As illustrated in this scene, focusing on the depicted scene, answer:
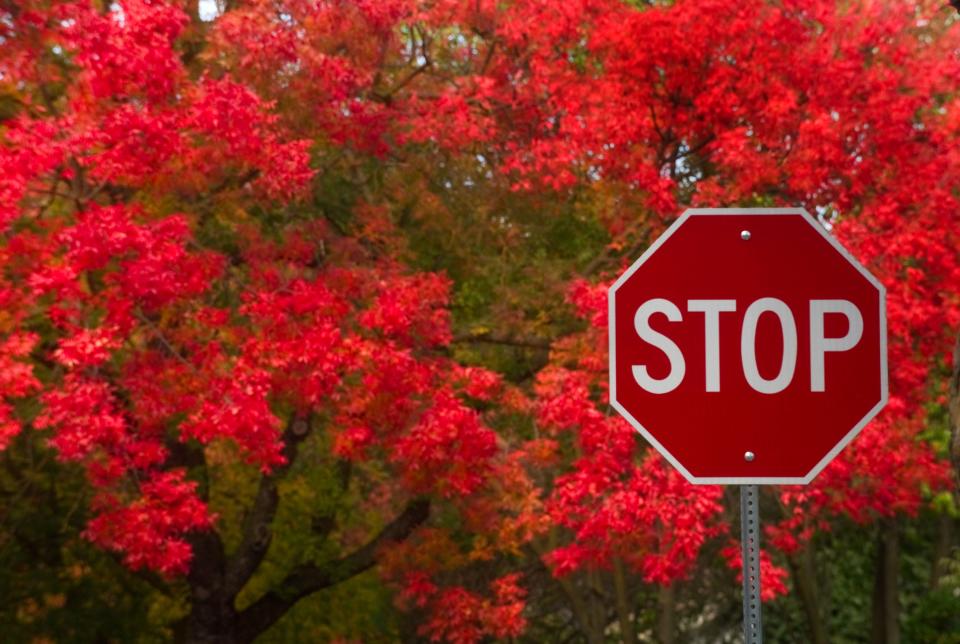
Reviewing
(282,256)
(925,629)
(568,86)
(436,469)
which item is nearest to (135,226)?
(282,256)

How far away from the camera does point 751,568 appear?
4.45 m

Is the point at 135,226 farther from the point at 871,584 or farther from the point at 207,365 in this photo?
the point at 871,584

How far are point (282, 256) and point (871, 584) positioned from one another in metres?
15.9

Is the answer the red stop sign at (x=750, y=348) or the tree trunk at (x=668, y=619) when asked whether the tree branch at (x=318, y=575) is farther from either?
the red stop sign at (x=750, y=348)

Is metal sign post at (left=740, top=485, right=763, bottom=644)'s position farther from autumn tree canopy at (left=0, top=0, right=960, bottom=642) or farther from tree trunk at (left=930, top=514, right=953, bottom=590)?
tree trunk at (left=930, top=514, right=953, bottom=590)

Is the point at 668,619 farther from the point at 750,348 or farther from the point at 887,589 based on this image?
the point at 750,348

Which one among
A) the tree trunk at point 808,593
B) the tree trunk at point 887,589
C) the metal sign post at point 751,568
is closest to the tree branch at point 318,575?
the tree trunk at point 808,593

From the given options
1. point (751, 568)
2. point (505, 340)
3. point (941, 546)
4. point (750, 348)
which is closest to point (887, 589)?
point (941, 546)

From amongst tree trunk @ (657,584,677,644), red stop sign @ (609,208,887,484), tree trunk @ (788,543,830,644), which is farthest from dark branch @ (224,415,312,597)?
red stop sign @ (609,208,887,484)

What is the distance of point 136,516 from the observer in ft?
42.8

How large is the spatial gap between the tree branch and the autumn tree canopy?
0.15 feet

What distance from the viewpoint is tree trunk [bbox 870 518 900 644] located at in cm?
2439

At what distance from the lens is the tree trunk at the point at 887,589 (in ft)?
80.0

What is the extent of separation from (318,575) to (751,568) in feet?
46.8
